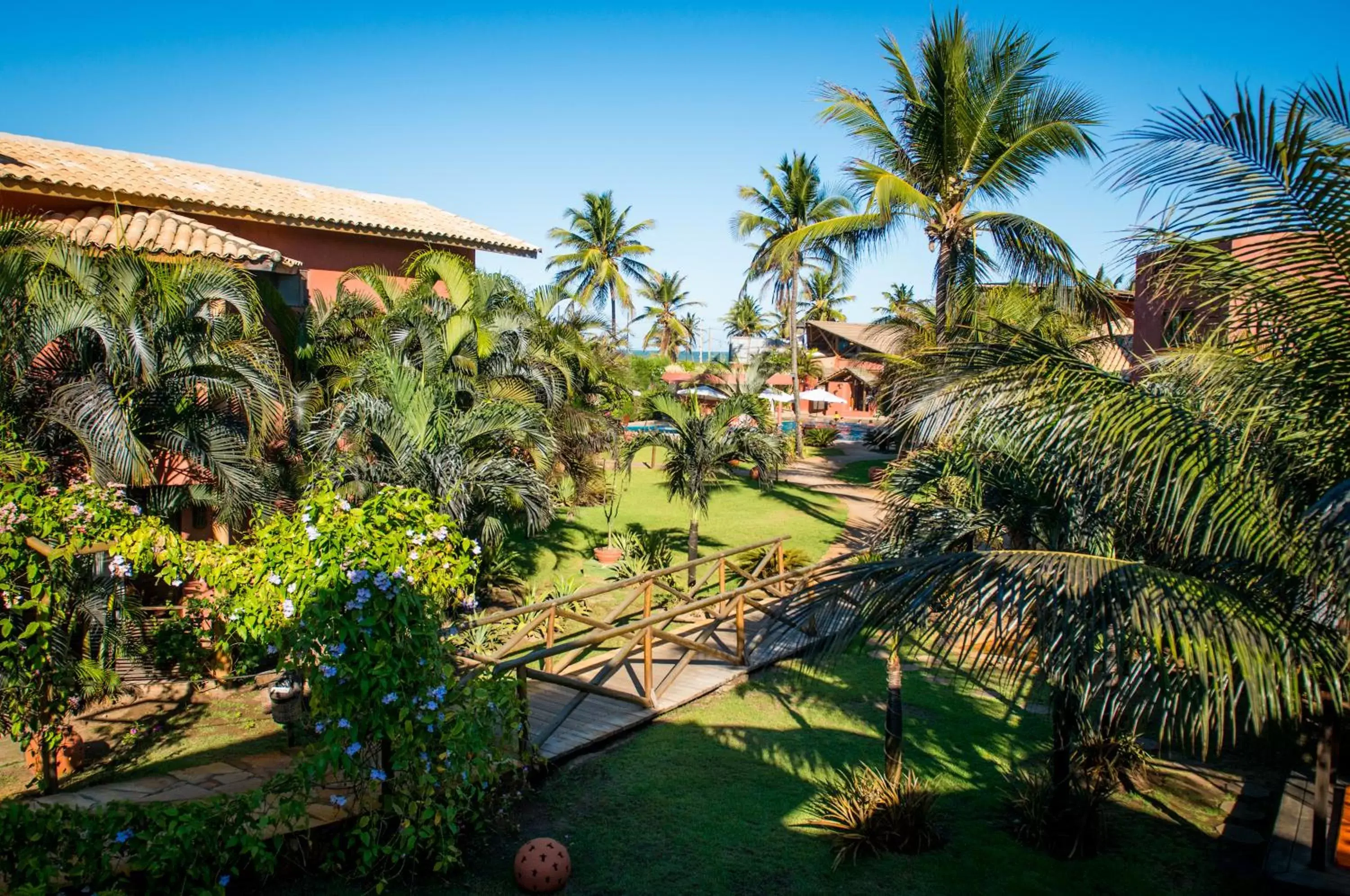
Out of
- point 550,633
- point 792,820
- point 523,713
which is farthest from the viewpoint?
point 550,633

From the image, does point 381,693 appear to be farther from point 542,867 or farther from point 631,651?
point 631,651

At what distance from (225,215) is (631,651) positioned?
28.3 ft

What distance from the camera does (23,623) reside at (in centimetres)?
638

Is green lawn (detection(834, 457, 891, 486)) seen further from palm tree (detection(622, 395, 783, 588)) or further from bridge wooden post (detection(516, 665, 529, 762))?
bridge wooden post (detection(516, 665, 529, 762))

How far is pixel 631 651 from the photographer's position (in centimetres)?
927

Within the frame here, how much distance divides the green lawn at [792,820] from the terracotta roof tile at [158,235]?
7610mm

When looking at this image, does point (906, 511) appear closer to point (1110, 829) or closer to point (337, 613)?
point (1110, 829)

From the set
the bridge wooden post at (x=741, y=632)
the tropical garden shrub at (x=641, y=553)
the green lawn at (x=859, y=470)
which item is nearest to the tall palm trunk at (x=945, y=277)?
the bridge wooden post at (x=741, y=632)

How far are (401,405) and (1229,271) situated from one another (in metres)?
7.97

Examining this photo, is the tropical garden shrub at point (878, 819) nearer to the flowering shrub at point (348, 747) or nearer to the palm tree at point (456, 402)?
the flowering shrub at point (348, 747)

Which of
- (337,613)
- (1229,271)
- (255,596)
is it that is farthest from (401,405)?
(1229,271)

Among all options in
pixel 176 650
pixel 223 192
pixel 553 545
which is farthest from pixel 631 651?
pixel 223 192

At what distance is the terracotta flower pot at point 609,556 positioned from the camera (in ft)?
52.2

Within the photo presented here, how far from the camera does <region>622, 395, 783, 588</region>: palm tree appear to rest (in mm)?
13875
